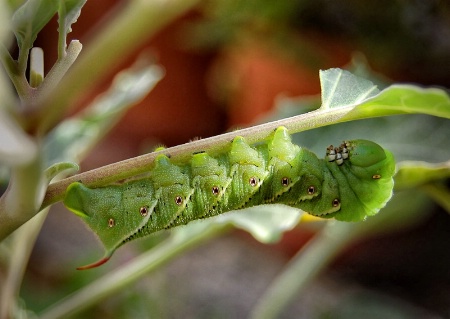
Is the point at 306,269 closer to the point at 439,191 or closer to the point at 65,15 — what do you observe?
the point at 439,191

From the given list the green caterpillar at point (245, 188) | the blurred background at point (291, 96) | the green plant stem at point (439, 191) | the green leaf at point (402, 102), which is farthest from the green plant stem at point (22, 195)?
the blurred background at point (291, 96)

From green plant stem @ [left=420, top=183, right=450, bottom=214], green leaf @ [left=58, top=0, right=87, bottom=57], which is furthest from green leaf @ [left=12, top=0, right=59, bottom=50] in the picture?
green plant stem @ [left=420, top=183, right=450, bottom=214]

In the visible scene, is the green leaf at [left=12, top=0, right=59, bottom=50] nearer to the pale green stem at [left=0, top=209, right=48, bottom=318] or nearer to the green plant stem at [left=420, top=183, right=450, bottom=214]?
the pale green stem at [left=0, top=209, right=48, bottom=318]

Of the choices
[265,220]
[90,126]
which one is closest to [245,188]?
[265,220]

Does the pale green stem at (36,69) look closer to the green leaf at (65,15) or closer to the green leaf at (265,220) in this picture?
the green leaf at (65,15)

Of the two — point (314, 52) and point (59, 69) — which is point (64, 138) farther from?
point (314, 52)
